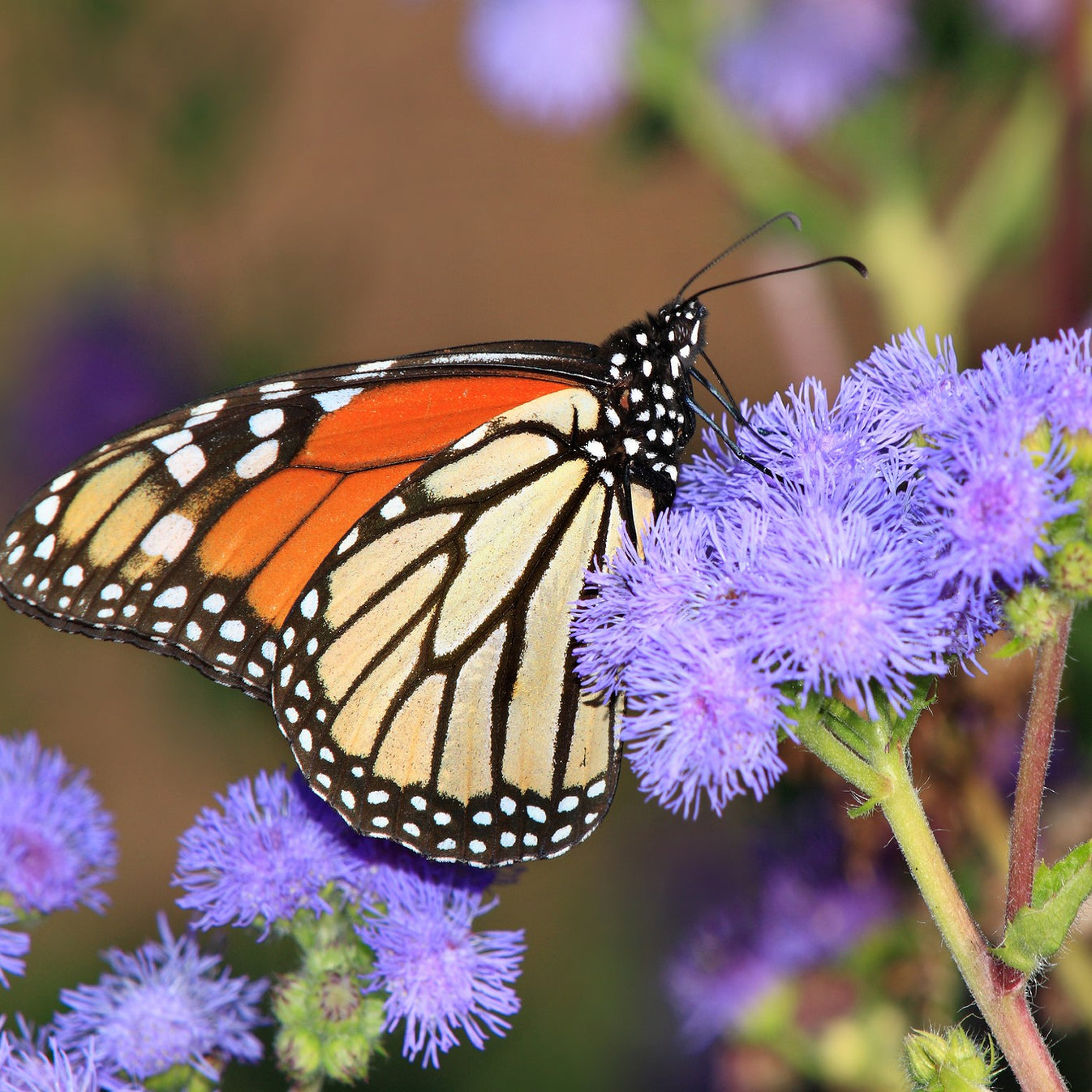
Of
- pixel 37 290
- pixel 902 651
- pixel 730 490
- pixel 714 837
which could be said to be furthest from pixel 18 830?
pixel 37 290

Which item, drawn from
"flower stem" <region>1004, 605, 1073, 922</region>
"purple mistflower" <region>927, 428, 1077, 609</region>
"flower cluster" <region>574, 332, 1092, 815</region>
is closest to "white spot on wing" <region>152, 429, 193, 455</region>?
"flower cluster" <region>574, 332, 1092, 815</region>

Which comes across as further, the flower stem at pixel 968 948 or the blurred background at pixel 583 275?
the blurred background at pixel 583 275

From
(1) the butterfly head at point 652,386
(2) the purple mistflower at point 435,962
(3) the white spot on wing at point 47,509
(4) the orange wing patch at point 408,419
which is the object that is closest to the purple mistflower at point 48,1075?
(2) the purple mistflower at point 435,962

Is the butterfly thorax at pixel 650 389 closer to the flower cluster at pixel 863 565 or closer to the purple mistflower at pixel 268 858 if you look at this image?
the flower cluster at pixel 863 565

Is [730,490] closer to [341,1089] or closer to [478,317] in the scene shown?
[341,1089]

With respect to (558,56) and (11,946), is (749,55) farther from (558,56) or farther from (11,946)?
(11,946)

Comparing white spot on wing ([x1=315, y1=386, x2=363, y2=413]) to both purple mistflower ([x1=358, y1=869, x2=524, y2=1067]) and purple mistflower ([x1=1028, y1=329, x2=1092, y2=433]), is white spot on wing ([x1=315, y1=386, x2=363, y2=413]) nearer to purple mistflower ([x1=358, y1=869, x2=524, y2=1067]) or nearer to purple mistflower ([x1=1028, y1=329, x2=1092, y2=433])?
purple mistflower ([x1=358, y1=869, x2=524, y2=1067])
